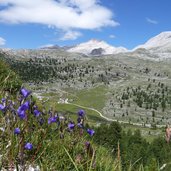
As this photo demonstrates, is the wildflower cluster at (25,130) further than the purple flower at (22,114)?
No

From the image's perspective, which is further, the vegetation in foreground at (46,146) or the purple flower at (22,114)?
the purple flower at (22,114)

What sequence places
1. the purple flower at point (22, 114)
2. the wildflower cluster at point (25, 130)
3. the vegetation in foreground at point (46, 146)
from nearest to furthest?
1. the vegetation in foreground at point (46, 146)
2. the wildflower cluster at point (25, 130)
3. the purple flower at point (22, 114)

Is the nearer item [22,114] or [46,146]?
[22,114]

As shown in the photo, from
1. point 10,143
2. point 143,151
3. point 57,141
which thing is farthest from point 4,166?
point 143,151

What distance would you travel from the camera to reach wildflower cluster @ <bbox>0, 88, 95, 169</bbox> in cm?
499

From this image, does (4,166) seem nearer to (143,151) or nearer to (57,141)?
(57,141)

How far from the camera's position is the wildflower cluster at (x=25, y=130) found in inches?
196

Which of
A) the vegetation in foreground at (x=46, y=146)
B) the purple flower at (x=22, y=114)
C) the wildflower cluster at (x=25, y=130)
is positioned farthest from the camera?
the purple flower at (x=22, y=114)

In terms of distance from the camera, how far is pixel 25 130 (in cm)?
616

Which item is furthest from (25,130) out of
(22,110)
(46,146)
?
(22,110)

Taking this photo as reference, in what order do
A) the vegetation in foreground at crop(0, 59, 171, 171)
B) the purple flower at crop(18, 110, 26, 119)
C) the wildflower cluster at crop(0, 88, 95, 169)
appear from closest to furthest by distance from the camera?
1. the vegetation in foreground at crop(0, 59, 171, 171)
2. the wildflower cluster at crop(0, 88, 95, 169)
3. the purple flower at crop(18, 110, 26, 119)

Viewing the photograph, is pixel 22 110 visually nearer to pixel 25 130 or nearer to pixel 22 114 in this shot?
A: pixel 22 114

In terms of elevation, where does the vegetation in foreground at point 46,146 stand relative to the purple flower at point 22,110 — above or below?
below

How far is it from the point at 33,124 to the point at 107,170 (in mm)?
2222
